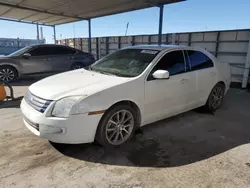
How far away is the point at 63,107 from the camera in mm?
2609

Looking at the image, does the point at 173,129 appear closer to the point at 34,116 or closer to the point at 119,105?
the point at 119,105

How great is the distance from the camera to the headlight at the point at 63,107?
2592mm

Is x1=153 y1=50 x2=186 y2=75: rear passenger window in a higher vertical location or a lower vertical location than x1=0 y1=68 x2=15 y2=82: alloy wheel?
higher

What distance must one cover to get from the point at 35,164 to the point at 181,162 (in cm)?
190

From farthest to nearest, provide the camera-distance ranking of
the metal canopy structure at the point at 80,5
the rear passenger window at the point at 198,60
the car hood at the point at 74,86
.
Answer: the metal canopy structure at the point at 80,5
the rear passenger window at the point at 198,60
the car hood at the point at 74,86

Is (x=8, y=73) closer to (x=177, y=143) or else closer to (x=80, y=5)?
(x=80, y=5)

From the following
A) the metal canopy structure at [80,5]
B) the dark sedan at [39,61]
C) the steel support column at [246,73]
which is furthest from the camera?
the metal canopy structure at [80,5]

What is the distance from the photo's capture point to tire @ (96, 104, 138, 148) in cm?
289

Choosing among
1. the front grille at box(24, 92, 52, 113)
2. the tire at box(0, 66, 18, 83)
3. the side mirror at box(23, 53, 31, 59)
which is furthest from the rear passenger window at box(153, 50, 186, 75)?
the tire at box(0, 66, 18, 83)

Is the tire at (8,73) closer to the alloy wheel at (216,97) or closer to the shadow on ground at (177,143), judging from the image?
the shadow on ground at (177,143)

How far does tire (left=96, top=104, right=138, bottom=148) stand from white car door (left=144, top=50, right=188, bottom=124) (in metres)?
0.31

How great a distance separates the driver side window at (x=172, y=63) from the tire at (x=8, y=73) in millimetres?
6835

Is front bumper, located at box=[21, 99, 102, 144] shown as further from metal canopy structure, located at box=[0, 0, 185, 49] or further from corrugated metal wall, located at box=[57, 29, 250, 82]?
metal canopy structure, located at box=[0, 0, 185, 49]

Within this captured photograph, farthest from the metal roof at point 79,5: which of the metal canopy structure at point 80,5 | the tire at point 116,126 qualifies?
the tire at point 116,126
